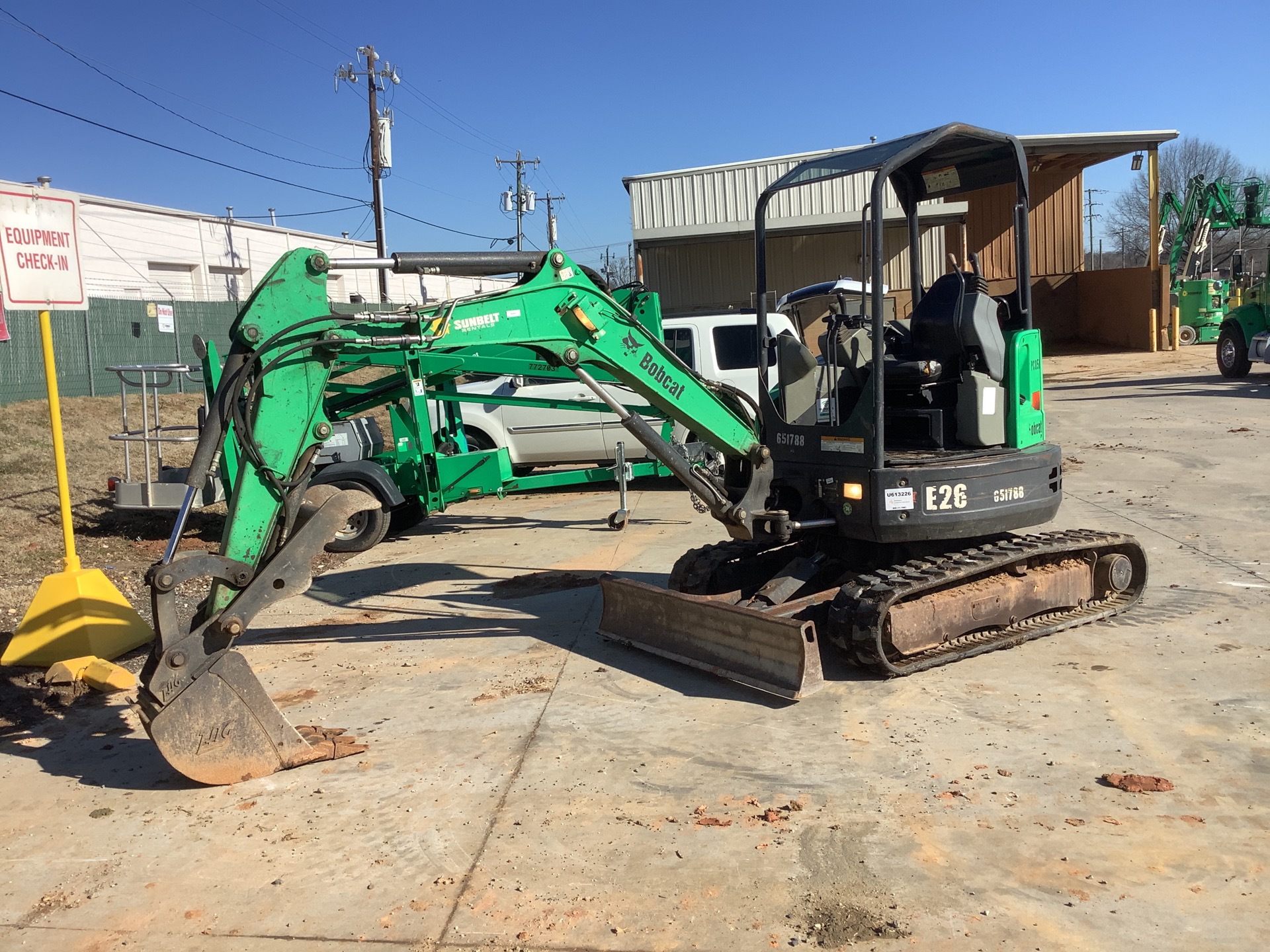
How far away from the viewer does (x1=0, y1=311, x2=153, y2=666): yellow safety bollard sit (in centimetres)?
654

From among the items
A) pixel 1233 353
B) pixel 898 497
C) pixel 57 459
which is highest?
pixel 1233 353

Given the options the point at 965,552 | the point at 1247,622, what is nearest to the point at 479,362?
the point at 965,552

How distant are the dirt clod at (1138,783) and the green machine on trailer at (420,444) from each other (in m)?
5.39

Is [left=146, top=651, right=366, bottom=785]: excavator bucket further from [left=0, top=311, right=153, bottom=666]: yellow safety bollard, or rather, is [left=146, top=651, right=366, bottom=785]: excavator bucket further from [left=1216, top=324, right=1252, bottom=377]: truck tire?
[left=1216, top=324, right=1252, bottom=377]: truck tire

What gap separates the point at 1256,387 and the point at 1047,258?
40.8 ft

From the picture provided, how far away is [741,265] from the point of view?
94.7 feet

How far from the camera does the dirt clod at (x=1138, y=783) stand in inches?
165

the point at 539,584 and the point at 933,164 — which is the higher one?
the point at 933,164

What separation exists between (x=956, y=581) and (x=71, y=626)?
18.3 ft

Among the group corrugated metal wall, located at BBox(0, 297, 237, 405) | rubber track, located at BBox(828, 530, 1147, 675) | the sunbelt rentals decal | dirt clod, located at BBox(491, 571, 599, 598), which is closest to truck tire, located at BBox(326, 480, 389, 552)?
dirt clod, located at BBox(491, 571, 599, 598)

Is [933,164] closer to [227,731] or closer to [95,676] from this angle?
[227,731]

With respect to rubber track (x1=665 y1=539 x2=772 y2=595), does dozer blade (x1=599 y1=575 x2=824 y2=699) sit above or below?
below

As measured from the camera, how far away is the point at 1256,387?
2011cm

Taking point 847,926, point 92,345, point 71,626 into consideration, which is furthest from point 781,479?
point 92,345
